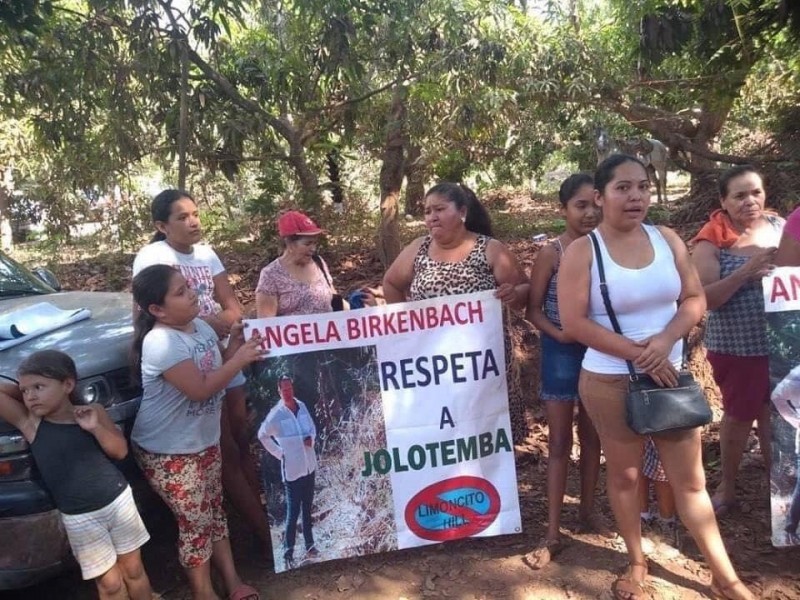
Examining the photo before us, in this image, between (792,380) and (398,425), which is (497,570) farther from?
(792,380)

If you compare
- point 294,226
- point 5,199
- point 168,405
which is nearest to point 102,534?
point 168,405

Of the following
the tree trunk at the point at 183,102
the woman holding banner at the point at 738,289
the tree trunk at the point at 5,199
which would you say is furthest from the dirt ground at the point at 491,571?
the tree trunk at the point at 5,199

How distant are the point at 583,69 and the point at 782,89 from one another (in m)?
3.86

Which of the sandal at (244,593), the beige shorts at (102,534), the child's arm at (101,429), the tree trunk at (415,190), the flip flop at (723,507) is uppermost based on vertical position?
the tree trunk at (415,190)

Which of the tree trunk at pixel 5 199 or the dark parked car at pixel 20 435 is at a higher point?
the tree trunk at pixel 5 199

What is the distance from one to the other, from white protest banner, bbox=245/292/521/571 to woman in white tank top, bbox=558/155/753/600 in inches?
28.1

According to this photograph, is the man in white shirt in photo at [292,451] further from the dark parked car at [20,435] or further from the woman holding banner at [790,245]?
the woman holding banner at [790,245]

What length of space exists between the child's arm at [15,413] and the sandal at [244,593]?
1.18 metres

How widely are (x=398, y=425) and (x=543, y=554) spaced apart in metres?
0.96

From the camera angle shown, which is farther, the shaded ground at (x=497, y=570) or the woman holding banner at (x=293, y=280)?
the woman holding banner at (x=293, y=280)

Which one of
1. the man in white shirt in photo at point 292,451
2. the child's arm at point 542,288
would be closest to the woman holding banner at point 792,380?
the child's arm at point 542,288

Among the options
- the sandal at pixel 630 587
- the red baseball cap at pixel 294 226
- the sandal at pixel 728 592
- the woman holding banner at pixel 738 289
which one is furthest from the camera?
the red baseball cap at pixel 294 226

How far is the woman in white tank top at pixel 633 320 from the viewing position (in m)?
2.77

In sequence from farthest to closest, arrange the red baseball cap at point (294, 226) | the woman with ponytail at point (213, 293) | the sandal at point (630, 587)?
the red baseball cap at point (294, 226)
the woman with ponytail at point (213, 293)
the sandal at point (630, 587)
